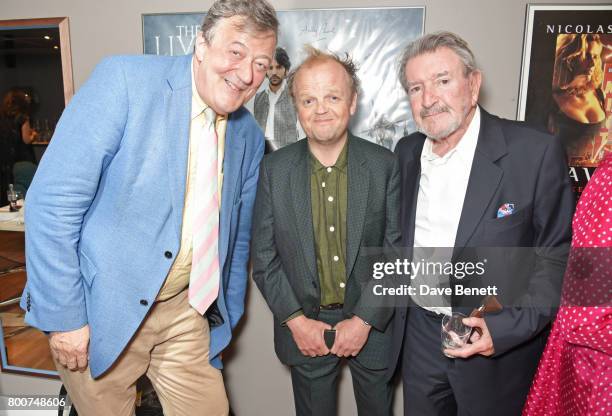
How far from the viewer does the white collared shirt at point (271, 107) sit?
2418 millimetres

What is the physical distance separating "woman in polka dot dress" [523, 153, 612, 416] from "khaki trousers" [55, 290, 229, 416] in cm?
157

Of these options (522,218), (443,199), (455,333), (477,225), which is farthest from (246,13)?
(455,333)

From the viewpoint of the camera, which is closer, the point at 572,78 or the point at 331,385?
the point at 331,385

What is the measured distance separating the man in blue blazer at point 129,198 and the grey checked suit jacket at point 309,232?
189 mm

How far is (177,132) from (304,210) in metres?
0.64

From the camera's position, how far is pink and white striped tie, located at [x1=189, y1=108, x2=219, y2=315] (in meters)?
1.74

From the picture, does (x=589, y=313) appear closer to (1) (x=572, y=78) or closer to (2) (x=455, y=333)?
(2) (x=455, y=333)

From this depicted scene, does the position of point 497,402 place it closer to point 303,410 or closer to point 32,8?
point 303,410

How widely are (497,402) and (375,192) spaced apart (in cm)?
103

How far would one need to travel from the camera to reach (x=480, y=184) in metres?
1.68

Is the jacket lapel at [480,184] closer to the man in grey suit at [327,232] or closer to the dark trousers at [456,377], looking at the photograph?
the man in grey suit at [327,232]

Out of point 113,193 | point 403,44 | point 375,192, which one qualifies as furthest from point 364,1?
point 113,193

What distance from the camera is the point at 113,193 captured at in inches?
63.1

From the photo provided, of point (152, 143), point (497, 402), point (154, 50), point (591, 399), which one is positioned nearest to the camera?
point (591, 399)
